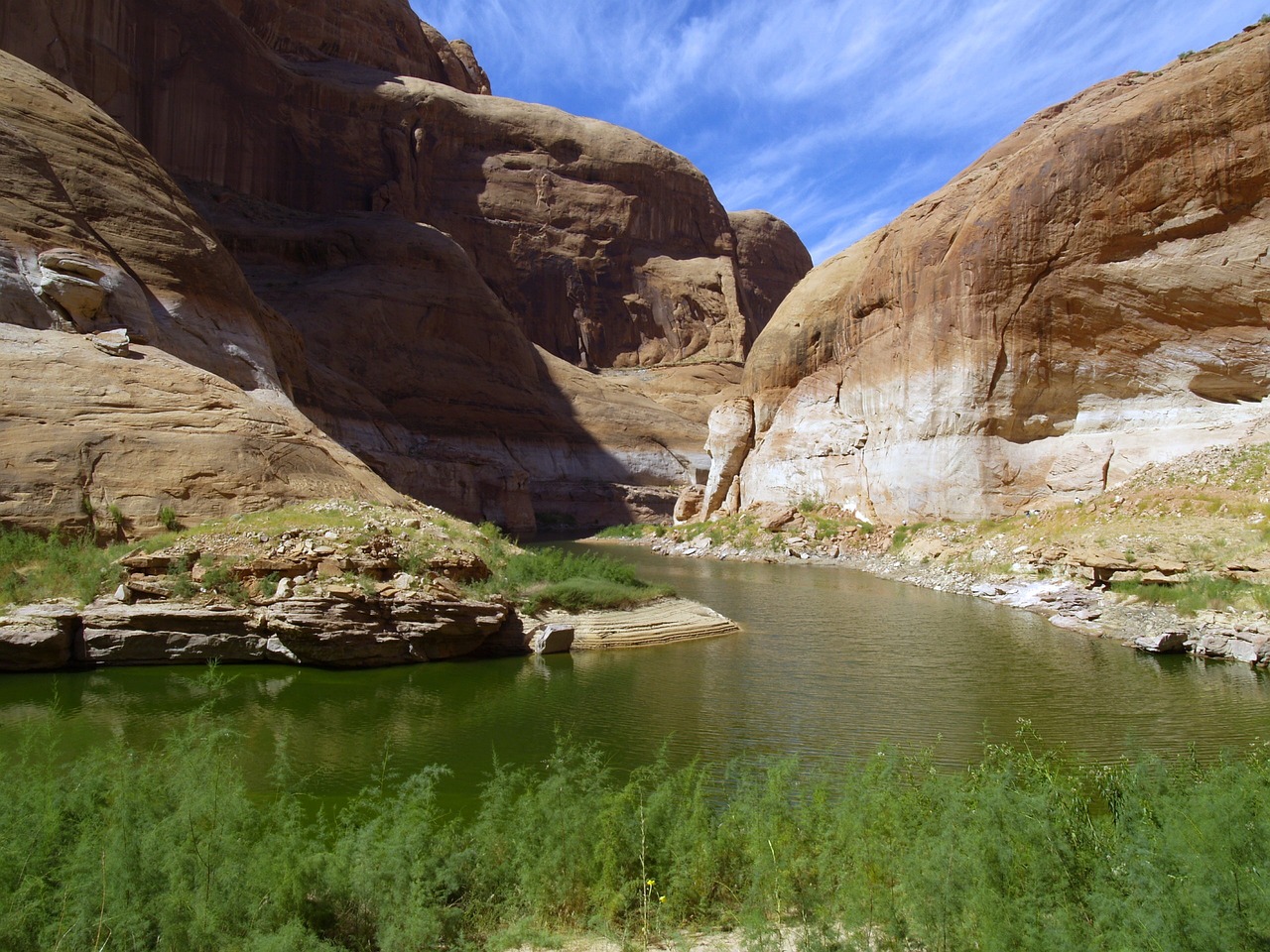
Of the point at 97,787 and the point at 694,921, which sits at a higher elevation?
the point at 97,787

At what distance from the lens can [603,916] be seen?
5070mm

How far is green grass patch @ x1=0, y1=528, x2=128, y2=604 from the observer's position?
533 inches

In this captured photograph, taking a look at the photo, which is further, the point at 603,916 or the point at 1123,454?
the point at 1123,454

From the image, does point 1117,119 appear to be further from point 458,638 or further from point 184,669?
point 184,669

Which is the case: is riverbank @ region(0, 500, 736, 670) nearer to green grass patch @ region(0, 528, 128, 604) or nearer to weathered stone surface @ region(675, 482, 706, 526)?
green grass patch @ region(0, 528, 128, 604)

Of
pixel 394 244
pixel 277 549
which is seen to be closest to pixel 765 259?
pixel 394 244

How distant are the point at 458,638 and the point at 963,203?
2567 cm

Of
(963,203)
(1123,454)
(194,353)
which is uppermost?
(963,203)

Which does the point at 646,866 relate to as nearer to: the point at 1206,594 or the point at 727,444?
the point at 1206,594

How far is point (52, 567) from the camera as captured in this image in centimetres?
1401

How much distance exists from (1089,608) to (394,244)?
50.1 m

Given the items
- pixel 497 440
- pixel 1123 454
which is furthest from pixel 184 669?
pixel 497 440

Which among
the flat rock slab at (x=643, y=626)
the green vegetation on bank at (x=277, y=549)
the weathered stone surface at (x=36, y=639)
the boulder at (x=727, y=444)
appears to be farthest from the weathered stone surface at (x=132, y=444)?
the boulder at (x=727, y=444)

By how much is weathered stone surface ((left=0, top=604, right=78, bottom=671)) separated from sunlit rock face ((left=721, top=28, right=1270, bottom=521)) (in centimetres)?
2521
